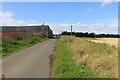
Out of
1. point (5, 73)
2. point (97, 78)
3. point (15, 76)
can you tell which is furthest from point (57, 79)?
point (5, 73)

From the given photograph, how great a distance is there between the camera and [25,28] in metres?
114

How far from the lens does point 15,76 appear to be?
10.9m

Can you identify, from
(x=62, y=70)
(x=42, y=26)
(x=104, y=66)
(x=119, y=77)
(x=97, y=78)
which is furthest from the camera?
(x=42, y=26)

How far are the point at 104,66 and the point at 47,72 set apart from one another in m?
2.52

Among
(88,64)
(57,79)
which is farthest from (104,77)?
(88,64)

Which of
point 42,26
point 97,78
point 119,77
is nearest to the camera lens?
point 97,78

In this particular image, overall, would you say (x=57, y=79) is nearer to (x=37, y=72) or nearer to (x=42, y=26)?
(x=37, y=72)

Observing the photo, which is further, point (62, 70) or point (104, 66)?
point (104, 66)

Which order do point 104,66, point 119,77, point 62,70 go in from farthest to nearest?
point 104,66
point 62,70
point 119,77

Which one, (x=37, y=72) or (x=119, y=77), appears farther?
(x=37, y=72)

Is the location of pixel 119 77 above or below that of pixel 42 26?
below

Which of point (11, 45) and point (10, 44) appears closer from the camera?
point (11, 45)

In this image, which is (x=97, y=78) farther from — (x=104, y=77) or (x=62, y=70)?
(x=62, y=70)

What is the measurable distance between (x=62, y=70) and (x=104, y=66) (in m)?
2.05
